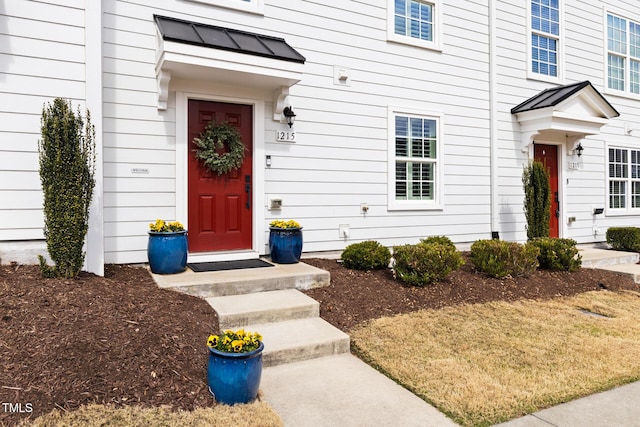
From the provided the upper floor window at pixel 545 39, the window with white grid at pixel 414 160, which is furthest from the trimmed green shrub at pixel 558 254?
the upper floor window at pixel 545 39

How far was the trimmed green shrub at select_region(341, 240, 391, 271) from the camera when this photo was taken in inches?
224

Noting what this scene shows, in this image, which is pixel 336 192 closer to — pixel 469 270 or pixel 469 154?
pixel 469 270

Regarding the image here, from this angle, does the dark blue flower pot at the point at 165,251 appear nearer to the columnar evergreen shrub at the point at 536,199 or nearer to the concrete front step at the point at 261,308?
the concrete front step at the point at 261,308

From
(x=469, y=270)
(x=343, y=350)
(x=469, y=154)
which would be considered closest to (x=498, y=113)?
(x=469, y=154)

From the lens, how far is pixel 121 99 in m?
5.01

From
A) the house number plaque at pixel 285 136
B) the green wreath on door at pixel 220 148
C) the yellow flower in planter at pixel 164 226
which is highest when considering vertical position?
the house number plaque at pixel 285 136

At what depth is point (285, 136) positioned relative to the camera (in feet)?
19.5

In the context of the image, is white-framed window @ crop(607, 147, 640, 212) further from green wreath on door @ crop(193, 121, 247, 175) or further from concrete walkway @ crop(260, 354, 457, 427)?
concrete walkway @ crop(260, 354, 457, 427)

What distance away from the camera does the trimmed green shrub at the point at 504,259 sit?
593 centimetres

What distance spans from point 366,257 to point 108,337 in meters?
3.40

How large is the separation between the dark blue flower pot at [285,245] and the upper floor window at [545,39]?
6188mm

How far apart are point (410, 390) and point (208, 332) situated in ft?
5.53

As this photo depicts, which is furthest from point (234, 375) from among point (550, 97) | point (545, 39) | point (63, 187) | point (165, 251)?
point (545, 39)

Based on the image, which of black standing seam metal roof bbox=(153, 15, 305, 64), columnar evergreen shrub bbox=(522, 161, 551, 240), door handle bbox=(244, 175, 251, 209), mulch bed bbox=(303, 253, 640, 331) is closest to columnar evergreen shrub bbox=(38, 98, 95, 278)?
black standing seam metal roof bbox=(153, 15, 305, 64)
